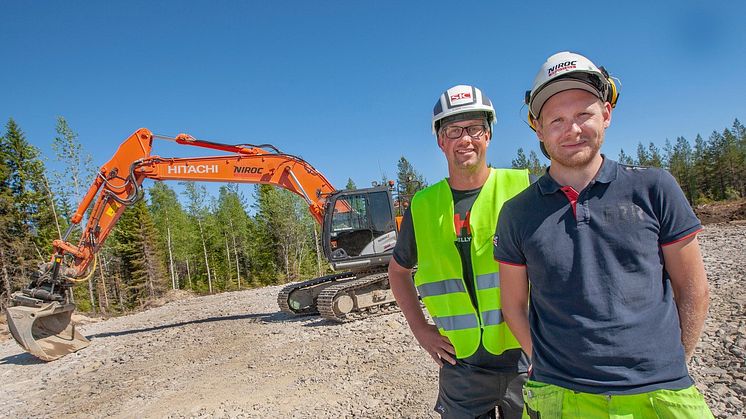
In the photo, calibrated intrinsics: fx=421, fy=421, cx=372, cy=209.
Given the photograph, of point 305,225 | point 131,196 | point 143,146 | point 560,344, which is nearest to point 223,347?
point 131,196

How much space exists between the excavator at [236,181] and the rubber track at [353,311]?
0.07ft

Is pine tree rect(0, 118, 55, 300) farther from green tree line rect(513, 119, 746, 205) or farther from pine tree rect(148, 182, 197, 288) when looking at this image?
green tree line rect(513, 119, 746, 205)

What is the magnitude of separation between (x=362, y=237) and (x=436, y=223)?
7443 millimetres

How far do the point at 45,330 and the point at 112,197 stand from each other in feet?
10.5

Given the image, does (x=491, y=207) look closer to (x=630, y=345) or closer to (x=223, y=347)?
(x=630, y=345)

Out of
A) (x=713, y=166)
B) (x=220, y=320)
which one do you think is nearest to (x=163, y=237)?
(x=220, y=320)

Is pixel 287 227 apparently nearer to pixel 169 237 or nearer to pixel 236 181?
pixel 169 237

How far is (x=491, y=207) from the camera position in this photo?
7.30 feet

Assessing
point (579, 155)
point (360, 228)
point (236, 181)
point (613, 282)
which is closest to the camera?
point (613, 282)

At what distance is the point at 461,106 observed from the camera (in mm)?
2283

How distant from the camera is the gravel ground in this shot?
4.92m

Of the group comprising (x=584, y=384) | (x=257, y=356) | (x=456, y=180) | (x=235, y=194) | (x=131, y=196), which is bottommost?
(x=257, y=356)

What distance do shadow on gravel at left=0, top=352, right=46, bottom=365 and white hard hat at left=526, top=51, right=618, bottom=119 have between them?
11271 mm

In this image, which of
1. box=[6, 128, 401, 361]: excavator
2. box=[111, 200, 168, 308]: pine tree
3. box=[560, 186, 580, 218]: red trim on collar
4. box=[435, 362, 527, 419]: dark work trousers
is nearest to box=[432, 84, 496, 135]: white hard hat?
box=[560, 186, 580, 218]: red trim on collar
